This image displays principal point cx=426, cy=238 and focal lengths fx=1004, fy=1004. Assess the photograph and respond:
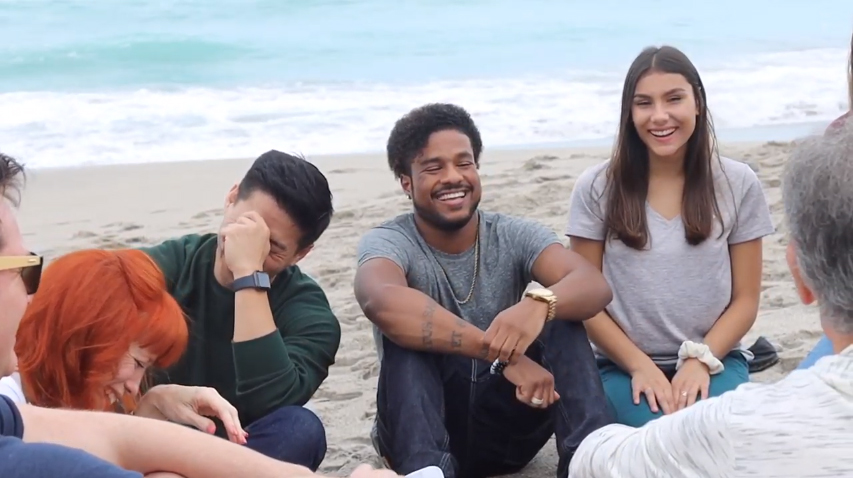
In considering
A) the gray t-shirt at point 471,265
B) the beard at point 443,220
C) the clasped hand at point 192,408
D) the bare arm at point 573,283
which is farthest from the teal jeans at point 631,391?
the clasped hand at point 192,408

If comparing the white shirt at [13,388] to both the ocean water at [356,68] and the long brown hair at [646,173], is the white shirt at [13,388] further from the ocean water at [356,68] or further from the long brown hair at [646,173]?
the ocean water at [356,68]

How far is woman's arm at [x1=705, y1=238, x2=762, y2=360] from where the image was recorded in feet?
10.6

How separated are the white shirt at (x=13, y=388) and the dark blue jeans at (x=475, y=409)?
1024mm

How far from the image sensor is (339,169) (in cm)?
825

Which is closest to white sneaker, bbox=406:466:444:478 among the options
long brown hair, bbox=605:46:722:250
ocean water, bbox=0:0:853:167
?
long brown hair, bbox=605:46:722:250

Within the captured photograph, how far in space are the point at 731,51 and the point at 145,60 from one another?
834cm

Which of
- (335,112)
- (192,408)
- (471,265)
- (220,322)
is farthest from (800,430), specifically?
(335,112)

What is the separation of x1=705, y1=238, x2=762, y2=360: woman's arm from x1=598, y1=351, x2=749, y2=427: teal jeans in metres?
0.06

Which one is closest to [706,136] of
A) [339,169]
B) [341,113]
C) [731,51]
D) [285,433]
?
[285,433]

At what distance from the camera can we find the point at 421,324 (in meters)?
2.96

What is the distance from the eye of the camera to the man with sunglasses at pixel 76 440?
157cm

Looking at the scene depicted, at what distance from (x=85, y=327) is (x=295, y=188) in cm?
85

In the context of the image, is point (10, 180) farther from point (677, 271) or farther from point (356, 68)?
point (356, 68)

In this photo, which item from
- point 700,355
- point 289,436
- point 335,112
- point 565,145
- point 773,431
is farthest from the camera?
point 335,112
